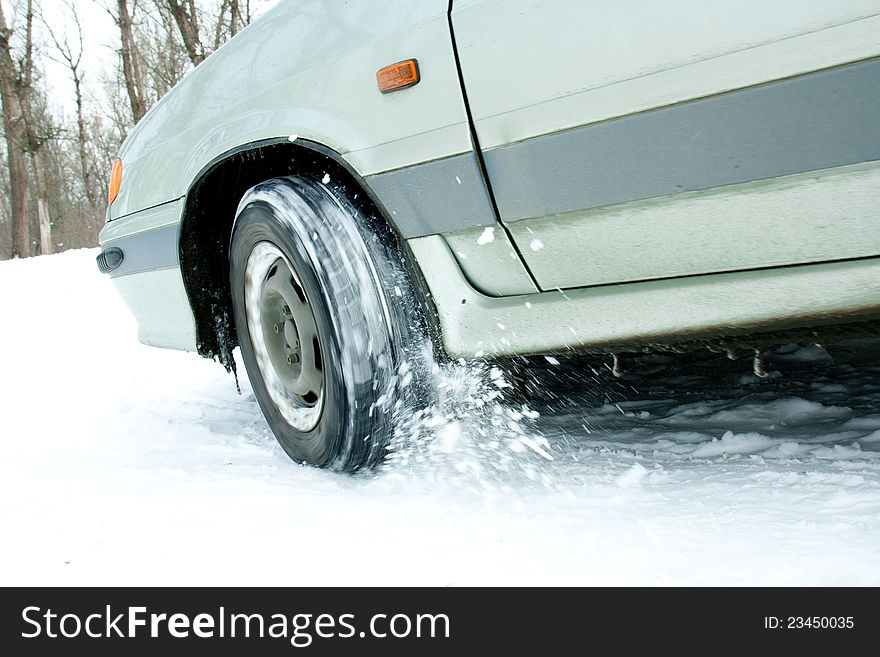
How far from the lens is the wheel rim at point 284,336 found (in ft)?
6.97

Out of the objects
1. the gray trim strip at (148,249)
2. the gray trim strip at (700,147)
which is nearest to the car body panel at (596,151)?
the gray trim strip at (700,147)

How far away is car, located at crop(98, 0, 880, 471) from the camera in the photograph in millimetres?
1391

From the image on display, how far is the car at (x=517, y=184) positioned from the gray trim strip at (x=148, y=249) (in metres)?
0.07

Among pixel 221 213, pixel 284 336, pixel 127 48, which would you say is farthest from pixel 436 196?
pixel 127 48

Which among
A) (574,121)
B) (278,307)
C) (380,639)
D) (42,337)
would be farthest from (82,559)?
(42,337)

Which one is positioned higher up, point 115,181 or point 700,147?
point 115,181

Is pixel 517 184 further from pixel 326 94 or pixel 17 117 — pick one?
pixel 17 117

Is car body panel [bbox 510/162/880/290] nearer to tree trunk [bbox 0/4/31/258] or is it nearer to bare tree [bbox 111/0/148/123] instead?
bare tree [bbox 111/0/148/123]

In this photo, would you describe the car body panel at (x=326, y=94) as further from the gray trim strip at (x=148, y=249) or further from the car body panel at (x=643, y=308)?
the car body panel at (x=643, y=308)

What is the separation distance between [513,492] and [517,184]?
736mm

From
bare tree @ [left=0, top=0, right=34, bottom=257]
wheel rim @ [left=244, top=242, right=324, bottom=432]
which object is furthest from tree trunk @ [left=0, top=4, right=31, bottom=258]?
wheel rim @ [left=244, top=242, right=324, bottom=432]

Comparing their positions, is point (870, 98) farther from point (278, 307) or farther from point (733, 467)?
point (278, 307)

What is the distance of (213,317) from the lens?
2631 millimetres

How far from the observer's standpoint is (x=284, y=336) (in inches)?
89.2
